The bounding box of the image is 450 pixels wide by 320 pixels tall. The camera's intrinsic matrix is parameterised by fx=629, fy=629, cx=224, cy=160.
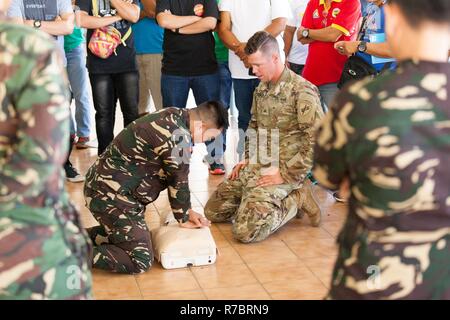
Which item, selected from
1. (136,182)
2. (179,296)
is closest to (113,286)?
(179,296)

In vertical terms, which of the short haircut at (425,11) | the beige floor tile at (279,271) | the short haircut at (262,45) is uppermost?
the short haircut at (425,11)

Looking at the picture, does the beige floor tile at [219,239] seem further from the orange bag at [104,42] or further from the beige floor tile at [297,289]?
the orange bag at [104,42]

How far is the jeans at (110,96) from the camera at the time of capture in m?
4.55

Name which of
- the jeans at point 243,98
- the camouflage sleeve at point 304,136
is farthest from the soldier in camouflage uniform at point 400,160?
the jeans at point 243,98

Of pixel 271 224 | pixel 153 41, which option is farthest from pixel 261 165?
pixel 153 41

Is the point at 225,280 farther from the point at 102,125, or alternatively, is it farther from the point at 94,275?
the point at 102,125

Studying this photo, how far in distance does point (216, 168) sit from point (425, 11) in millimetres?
3440

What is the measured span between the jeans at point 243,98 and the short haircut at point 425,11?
3129mm

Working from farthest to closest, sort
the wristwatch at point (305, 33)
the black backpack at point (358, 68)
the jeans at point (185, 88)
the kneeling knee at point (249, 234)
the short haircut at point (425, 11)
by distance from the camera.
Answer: the jeans at point (185, 88) < the wristwatch at point (305, 33) < the black backpack at point (358, 68) < the kneeling knee at point (249, 234) < the short haircut at point (425, 11)

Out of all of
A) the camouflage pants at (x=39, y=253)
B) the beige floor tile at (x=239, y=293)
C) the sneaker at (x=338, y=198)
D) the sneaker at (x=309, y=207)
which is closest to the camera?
the camouflage pants at (x=39, y=253)

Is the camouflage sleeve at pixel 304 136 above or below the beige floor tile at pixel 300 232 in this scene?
above

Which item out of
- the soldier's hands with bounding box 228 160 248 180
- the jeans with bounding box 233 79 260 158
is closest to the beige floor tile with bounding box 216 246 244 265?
the soldier's hands with bounding box 228 160 248 180

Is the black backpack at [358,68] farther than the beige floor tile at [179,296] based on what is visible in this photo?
Yes

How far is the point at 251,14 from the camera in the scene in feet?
14.7
